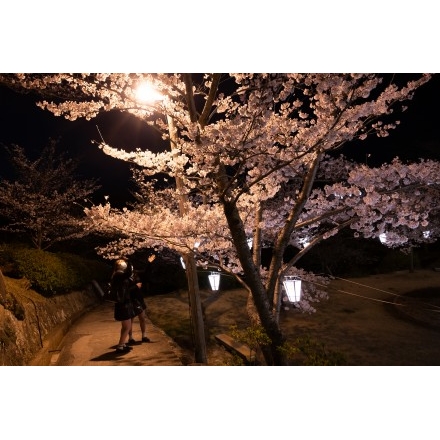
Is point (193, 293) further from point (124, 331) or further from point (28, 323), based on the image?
point (28, 323)

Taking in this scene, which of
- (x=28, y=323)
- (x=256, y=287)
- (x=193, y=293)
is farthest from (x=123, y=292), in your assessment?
(x=256, y=287)

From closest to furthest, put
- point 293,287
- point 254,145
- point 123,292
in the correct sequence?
point 254,145 → point 123,292 → point 293,287

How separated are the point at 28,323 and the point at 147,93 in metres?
4.08

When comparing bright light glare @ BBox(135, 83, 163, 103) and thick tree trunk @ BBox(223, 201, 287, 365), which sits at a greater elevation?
bright light glare @ BBox(135, 83, 163, 103)

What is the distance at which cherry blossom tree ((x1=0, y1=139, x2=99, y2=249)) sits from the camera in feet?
35.5

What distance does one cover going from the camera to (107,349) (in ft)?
19.7

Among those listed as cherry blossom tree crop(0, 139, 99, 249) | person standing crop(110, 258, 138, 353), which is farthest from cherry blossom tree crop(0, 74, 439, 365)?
cherry blossom tree crop(0, 139, 99, 249)

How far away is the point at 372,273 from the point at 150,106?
54.8ft

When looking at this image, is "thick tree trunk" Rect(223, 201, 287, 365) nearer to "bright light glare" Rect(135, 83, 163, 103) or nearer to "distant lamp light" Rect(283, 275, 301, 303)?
"distant lamp light" Rect(283, 275, 301, 303)

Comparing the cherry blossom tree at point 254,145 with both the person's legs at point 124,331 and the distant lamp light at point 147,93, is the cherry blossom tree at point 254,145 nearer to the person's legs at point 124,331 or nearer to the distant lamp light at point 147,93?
the distant lamp light at point 147,93

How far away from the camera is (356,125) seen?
4680 millimetres

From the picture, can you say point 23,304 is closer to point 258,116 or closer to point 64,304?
point 64,304

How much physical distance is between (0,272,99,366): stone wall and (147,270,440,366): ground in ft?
8.21
